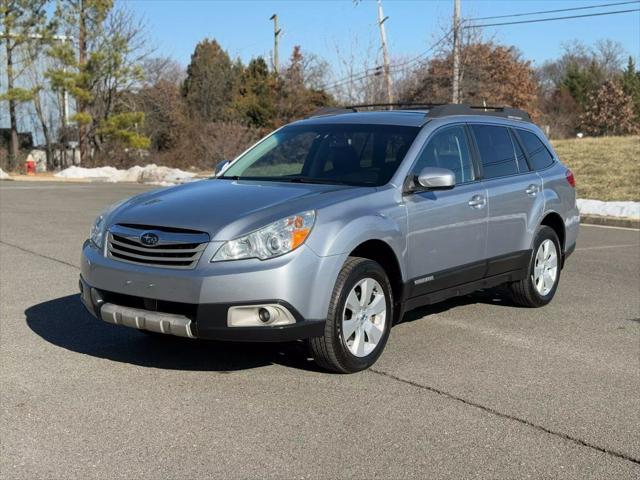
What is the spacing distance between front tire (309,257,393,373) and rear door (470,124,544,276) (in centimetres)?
162

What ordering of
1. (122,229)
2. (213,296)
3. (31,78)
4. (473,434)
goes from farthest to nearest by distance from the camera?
(31,78) → (122,229) → (213,296) → (473,434)

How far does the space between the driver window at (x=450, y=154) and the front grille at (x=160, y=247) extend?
1.97 m

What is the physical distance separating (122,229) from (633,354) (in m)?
3.92

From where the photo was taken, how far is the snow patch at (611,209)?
1699 centimetres

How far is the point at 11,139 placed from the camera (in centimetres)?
3688

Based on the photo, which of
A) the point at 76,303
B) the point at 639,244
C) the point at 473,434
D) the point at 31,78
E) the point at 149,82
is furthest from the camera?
the point at 149,82

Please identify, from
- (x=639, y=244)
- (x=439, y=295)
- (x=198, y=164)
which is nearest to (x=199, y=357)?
(x=439, y=295)

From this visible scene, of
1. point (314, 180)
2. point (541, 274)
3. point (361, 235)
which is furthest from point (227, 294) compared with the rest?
point (541, 274)

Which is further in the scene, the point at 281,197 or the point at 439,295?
the point at 439,295

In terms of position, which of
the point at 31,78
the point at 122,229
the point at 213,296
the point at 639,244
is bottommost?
the point at 639,244

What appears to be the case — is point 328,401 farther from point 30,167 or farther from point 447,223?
point 30,167

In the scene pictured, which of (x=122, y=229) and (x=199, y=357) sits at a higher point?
(x=122, y=229)

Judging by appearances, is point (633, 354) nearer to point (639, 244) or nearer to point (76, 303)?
point (76, 303)

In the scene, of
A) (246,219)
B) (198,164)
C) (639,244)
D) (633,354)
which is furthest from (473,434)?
(198,164)
